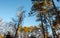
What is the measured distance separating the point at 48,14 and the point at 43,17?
2384mm

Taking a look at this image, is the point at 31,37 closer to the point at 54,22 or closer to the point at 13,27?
the point at 13,27

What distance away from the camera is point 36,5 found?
27.2 metres

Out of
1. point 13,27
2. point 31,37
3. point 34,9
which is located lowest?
point 31,37

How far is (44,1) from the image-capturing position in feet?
83.8

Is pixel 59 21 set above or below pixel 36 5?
below

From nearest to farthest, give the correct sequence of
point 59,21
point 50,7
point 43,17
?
point 59,21, point 50,7, point 43,17

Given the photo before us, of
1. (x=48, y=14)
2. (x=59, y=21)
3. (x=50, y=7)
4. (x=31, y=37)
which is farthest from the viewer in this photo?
(x=31, y=37)

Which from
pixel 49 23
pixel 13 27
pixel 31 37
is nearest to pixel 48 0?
pixel 49 23

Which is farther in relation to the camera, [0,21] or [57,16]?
[0,21]

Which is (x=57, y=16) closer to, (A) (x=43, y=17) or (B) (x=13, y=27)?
(A) (x=43, y=17)

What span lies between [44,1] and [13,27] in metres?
12.9

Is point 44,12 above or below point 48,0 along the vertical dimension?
below

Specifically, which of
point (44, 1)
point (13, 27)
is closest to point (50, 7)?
point (44, 1)

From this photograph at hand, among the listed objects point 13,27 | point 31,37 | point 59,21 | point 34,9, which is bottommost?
point 31,37
